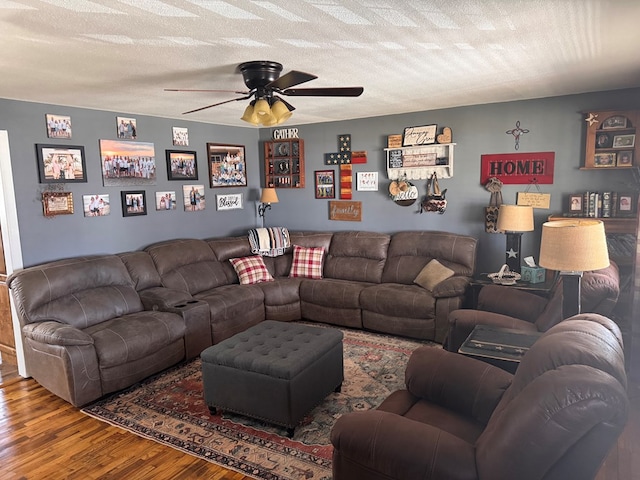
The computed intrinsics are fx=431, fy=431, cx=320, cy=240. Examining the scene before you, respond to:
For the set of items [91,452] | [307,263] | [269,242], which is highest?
[269,242]

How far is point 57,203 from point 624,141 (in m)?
5.26

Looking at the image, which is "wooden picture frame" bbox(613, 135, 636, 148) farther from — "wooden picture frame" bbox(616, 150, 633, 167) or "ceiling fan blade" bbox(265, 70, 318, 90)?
"ceiling fan blade" bbox(265, 70, 318, 90)

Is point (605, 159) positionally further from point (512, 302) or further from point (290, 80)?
point (290, 80)

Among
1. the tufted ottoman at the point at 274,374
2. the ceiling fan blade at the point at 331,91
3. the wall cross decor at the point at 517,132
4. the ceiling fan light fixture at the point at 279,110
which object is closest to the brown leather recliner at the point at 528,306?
the tufted ottoman at the point at 274,374

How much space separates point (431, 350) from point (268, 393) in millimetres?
1072

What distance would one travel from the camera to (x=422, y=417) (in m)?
2.10

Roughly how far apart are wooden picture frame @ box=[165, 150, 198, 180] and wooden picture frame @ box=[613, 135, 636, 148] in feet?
14.8

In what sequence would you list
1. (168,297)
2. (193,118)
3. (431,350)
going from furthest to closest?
(193,118)
(168,297)
(431,350)

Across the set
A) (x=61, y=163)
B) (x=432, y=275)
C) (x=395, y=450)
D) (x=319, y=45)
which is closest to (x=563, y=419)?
(x=395, y=450)

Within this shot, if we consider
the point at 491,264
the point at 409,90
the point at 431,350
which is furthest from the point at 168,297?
the point at 491,264

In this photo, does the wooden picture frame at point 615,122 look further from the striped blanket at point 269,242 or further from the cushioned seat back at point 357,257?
the striped blanket at point 269,242

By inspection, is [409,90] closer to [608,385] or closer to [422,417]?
[422,417]

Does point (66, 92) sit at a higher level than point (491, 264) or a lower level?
higher

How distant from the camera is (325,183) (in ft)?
19.1
